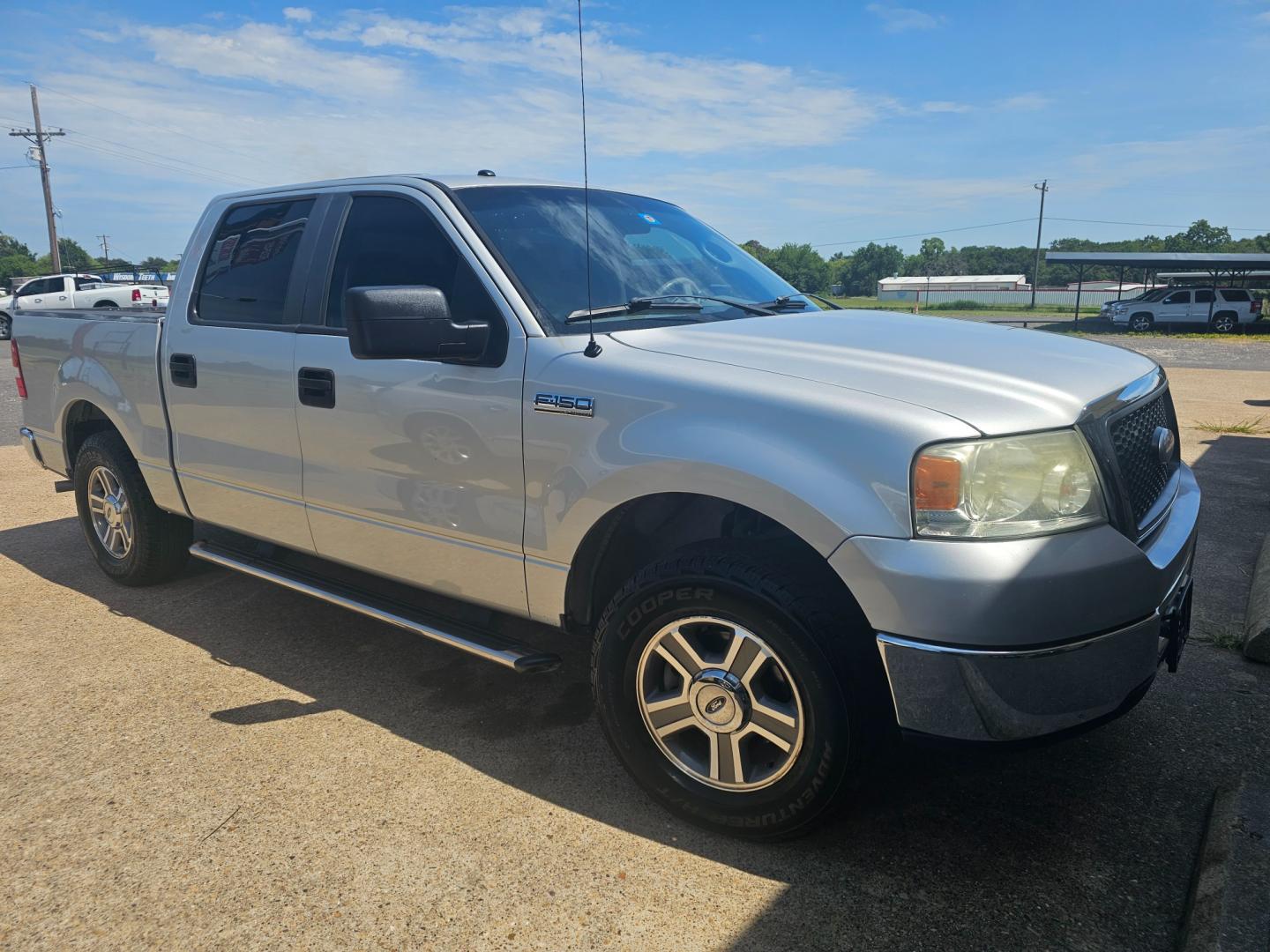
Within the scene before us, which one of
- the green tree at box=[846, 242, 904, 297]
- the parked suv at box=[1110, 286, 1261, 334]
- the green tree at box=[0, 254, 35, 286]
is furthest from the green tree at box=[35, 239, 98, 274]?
the parked suv at box=[1110, 286, 1261, 334]

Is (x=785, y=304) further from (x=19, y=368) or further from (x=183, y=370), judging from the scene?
(x=19, y=368)

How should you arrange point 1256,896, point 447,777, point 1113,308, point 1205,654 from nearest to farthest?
point 1256,896 < point 447,777 < point 1205,654 < point 1113,308

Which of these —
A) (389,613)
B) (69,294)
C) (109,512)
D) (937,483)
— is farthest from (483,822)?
(69,294)

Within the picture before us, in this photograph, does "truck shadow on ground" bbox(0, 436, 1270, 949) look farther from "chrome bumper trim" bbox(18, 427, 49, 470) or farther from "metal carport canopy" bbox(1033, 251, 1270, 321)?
"metal carport canopy" bbox(1033, 251, 1270, 321)

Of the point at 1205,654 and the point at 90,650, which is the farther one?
the point at 90,650

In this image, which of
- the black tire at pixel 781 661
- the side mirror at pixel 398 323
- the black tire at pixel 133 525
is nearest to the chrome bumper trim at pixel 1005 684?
the black tire at pixel 781 661

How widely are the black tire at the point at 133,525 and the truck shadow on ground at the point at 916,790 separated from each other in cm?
45

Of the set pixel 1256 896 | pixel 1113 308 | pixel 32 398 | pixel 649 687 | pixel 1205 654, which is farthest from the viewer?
pixel 1113 308

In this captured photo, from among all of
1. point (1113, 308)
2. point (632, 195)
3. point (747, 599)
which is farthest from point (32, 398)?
point (1113, 308)

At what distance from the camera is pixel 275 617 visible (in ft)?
14.6

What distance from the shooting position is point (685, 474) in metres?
2.53

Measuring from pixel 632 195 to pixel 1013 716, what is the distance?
8.82 ft

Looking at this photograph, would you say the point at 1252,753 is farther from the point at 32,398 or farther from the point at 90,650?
the point at 32,398

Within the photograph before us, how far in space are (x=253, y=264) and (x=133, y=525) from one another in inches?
63.5
